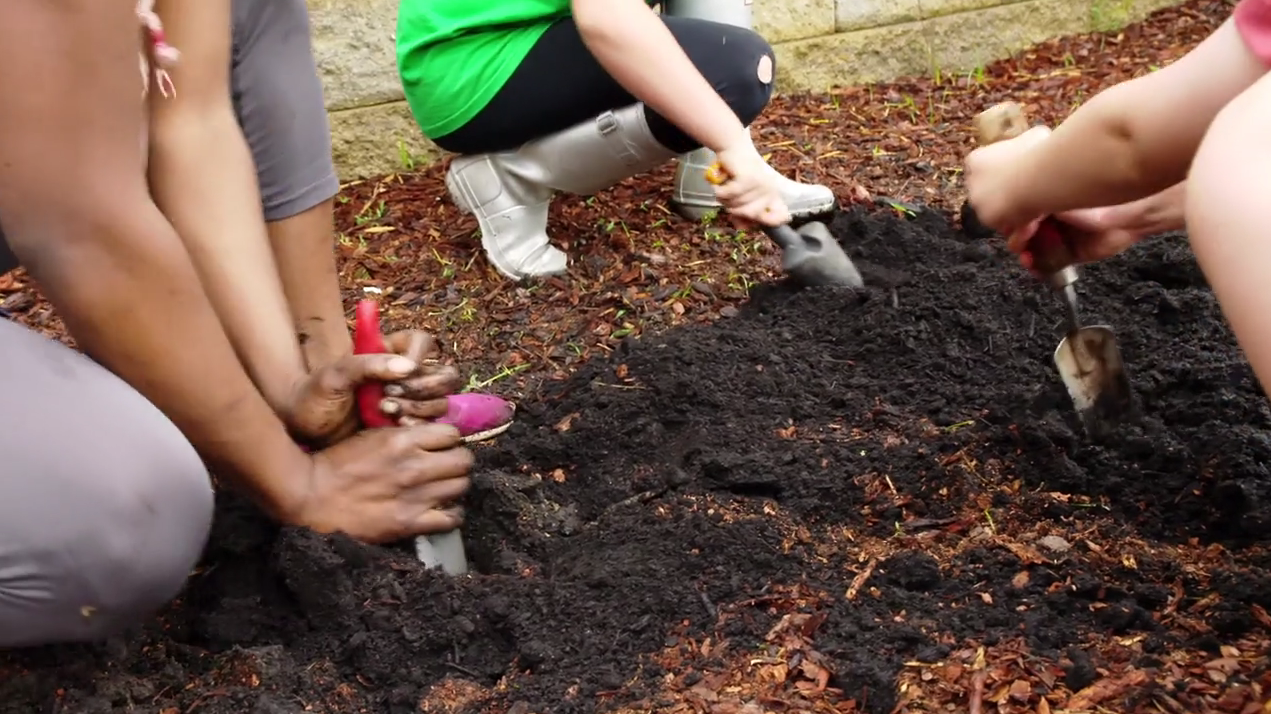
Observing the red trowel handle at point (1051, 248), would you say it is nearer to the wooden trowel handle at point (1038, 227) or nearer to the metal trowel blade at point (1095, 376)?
the wooden trowel handle at point (1038, 227)

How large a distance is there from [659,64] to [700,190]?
0.60m

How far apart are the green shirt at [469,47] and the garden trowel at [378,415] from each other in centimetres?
110

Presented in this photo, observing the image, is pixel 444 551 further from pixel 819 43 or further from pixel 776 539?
pixel 819 43

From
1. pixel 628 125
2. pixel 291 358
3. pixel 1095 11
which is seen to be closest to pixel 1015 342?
pixel 628 125

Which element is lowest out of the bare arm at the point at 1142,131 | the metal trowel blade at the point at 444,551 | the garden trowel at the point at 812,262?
the garden trowel at the point at 812,262

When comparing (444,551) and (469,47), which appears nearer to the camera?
(444,551)

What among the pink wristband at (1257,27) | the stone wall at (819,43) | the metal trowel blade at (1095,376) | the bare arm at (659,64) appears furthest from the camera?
the stone wall at (819,43)

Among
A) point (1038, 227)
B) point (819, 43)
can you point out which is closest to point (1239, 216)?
point (1038, 227)

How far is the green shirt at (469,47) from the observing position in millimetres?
2438

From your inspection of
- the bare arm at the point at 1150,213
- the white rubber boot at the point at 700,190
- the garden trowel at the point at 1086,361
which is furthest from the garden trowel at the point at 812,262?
the bare arm at the point at 1150,213

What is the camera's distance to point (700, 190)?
107 inches

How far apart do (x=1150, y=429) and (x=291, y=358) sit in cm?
122

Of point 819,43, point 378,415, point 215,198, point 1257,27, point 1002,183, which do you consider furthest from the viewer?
point 819,43

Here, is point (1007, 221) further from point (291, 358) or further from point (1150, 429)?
point (291, 358)
